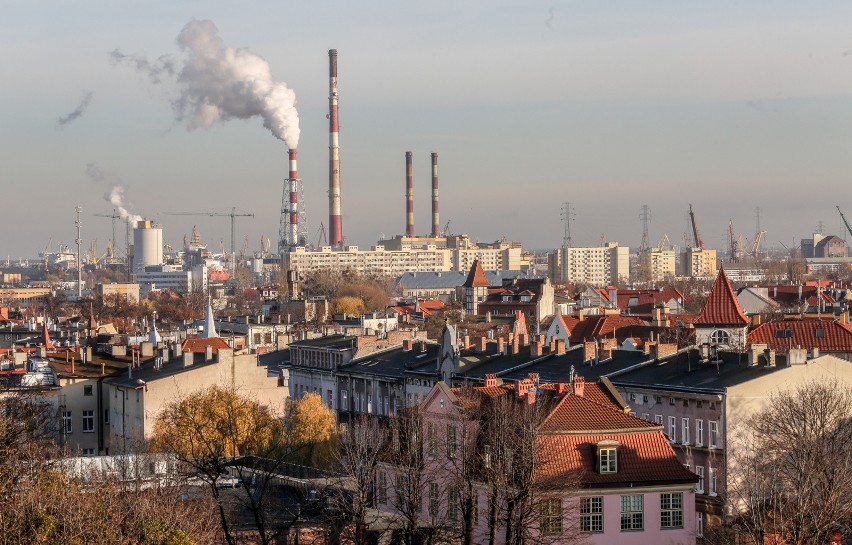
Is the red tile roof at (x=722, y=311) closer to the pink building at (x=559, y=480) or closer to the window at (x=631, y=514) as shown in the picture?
the pink building at (x=559, y=480)

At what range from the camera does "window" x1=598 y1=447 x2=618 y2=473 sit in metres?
40.8

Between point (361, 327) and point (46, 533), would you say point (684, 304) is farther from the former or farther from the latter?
point (46, 533)

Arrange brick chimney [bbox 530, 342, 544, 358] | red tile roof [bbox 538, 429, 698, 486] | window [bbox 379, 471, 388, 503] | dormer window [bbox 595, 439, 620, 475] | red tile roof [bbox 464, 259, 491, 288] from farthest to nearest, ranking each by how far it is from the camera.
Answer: red tile roof [bbox 464, 259, 491, 288] < brick chimney [bbox 530, 342, 544, 358] < window [bbox 379, 471, 388, 503] < dormer window [bbox 595, 439, 620, 475] < red tile roof [bbox 538, 429, 698, 486]

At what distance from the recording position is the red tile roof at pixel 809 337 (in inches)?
2886

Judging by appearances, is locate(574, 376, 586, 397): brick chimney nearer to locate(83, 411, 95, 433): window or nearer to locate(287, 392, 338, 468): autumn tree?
locate(287, 392, 338, 468): autumn tree

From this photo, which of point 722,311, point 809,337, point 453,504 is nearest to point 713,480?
point 453,504

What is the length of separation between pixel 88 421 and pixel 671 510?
30398 millimetres

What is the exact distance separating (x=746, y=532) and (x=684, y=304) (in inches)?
4466

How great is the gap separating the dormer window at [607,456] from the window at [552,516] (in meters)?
1.50

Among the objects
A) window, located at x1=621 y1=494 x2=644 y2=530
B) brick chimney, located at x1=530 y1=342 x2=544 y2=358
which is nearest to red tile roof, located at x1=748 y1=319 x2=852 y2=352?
brick chimney, located at x1=530 y1=342 x2=544 y2=358

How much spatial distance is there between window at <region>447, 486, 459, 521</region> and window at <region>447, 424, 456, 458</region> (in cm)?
92

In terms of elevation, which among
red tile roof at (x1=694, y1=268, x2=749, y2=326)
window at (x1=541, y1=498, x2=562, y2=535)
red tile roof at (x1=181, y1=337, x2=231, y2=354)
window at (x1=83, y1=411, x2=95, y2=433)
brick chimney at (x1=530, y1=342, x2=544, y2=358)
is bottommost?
window at (x1=83, y1=411, x2=95, y2=433)

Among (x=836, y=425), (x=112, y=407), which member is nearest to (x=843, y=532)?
(x=836, y=425)

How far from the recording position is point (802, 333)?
74.8m
